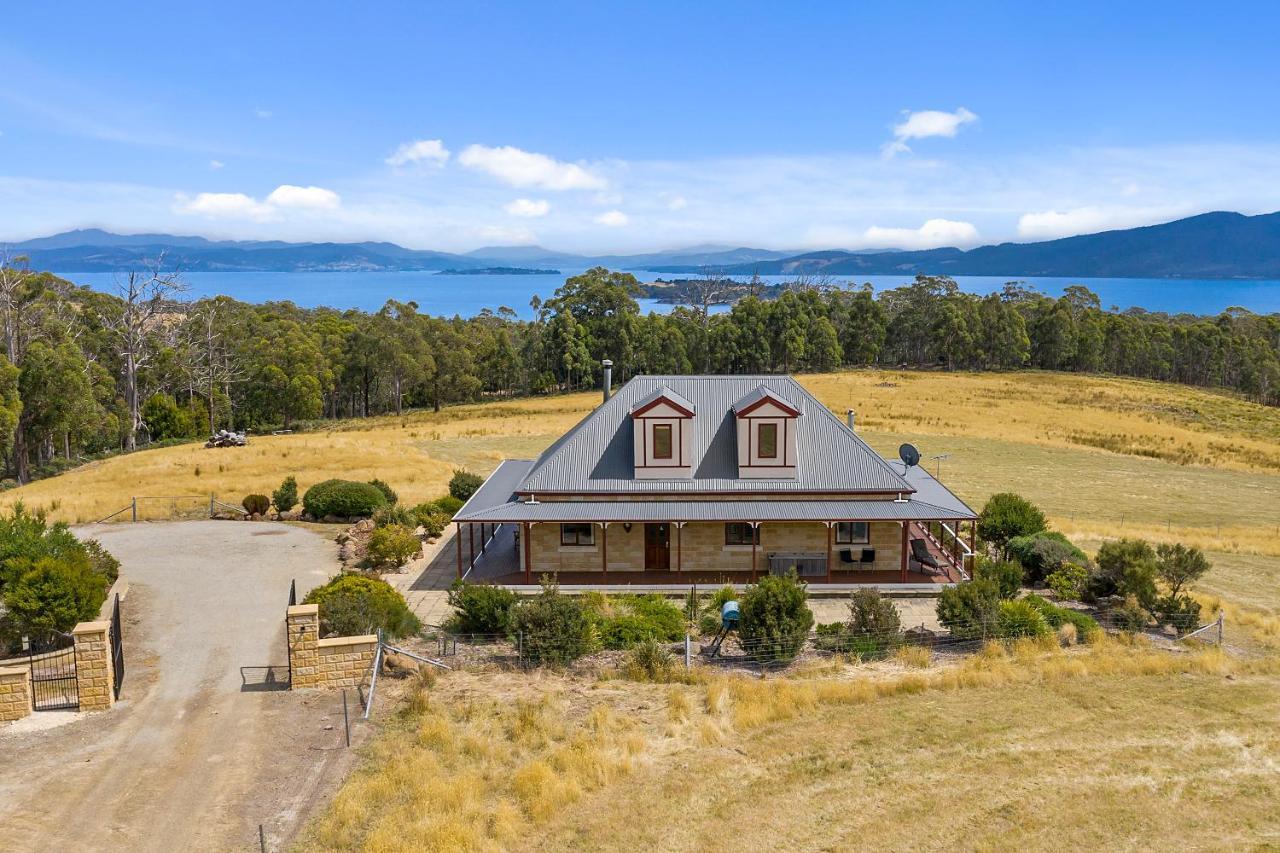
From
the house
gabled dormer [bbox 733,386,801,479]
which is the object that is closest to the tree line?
the house

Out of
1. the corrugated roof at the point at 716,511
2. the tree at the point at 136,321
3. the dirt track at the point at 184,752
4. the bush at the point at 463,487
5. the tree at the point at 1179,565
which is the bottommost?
the dirt track at the point at 184,752

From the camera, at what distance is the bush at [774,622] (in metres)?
17.7

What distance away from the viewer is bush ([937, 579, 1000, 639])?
1892cm

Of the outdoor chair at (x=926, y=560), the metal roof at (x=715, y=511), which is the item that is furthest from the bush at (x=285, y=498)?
the outdoor chair at (x=926, y=560)

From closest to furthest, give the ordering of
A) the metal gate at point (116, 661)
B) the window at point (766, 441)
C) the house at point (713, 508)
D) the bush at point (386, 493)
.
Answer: the metal gate at point (116, 661) → the house at point (713, 508) → the window at point (766, 441) → the bush at point (386, 493)

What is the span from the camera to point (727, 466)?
24.6m

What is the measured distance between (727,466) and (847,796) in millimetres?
13184

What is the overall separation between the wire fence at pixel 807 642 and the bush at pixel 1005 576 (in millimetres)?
1756

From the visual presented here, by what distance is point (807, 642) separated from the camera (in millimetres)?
18797

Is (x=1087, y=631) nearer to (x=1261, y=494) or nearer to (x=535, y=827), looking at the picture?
(x=535, y=827)

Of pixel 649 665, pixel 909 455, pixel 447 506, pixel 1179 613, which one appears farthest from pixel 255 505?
pixel 1179 613

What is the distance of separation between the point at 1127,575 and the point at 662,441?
12.1m

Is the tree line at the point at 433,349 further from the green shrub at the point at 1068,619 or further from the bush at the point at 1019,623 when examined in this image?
the green shrub at the point at 1068,619

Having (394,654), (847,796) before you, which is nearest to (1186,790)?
(847,796)
